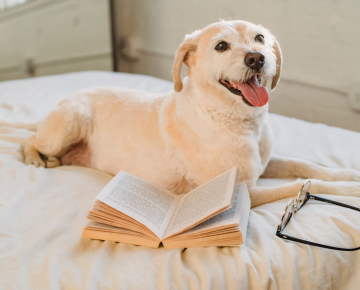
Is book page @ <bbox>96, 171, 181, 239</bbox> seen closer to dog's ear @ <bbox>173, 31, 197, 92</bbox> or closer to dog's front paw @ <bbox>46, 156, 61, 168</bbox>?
dog's ear @ <bbox>173, 31, 197, 92</bbox>

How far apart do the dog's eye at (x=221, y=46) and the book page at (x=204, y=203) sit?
57cm

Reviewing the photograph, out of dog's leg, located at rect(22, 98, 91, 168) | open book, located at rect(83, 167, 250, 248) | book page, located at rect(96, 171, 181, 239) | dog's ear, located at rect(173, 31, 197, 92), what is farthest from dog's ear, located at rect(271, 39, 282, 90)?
dog's leg, located at rect(22, 98, 91, 168)

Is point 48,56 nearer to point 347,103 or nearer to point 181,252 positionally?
point 347,103

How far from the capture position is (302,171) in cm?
191

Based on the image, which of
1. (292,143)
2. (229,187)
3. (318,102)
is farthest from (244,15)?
(229,187)

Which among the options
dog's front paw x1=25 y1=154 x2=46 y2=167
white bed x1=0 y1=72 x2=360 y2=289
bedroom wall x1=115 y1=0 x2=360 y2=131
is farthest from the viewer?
bedroom wall x1=115 y1=0 x2=360 y2=131

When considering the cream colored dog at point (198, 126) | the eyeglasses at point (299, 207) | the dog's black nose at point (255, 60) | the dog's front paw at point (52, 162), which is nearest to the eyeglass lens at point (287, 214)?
the eyeglasses at point (299, 207)

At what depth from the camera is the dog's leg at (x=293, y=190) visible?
63.4 inches

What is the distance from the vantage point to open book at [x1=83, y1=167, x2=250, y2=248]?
125 cm

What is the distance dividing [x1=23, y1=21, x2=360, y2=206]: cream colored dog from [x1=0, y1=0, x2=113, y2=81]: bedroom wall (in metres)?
2.72

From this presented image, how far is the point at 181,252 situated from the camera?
50.1 inches

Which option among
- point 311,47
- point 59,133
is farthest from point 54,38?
point 311,47

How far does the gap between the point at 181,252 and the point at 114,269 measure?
0.78 feet

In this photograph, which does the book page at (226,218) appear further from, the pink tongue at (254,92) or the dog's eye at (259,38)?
the dog's eye at (259,38)
